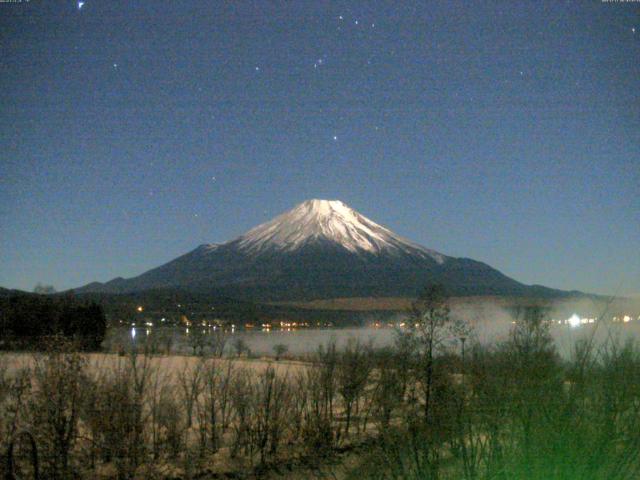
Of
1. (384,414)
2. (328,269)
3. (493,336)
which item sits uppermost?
(328,269)

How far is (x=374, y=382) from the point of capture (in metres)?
19.4

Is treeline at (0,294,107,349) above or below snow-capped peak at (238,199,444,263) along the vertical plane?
below

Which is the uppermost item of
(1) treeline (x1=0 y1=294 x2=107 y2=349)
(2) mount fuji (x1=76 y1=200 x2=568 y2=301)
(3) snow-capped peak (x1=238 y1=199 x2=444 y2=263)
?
(3) snow-capped peak (x1=238 y1=199 x2=444 y2=263)

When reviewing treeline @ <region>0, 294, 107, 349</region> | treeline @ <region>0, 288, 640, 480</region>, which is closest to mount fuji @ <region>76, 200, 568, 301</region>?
treeline @ <region>0, 294, 107, 349</region>

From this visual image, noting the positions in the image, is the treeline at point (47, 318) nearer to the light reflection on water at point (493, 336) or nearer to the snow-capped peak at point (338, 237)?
the light reflection on water at point (493, 336)

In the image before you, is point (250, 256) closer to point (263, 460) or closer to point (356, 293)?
point (356, 293)

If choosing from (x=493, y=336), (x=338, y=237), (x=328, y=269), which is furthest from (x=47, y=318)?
(x=338, y=237)

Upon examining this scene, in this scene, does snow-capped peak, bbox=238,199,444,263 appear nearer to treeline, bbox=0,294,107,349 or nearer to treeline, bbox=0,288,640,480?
treeline, bbox=0,294,107,349

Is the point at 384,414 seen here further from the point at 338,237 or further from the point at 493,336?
the point at 338,237

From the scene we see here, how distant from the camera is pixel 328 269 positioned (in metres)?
157

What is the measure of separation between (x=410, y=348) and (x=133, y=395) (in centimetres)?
704

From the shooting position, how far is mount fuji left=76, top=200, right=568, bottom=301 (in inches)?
5482

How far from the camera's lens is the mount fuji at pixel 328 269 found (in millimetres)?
139250

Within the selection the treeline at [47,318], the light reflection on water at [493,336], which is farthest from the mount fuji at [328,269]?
the treeline at [47,318]
